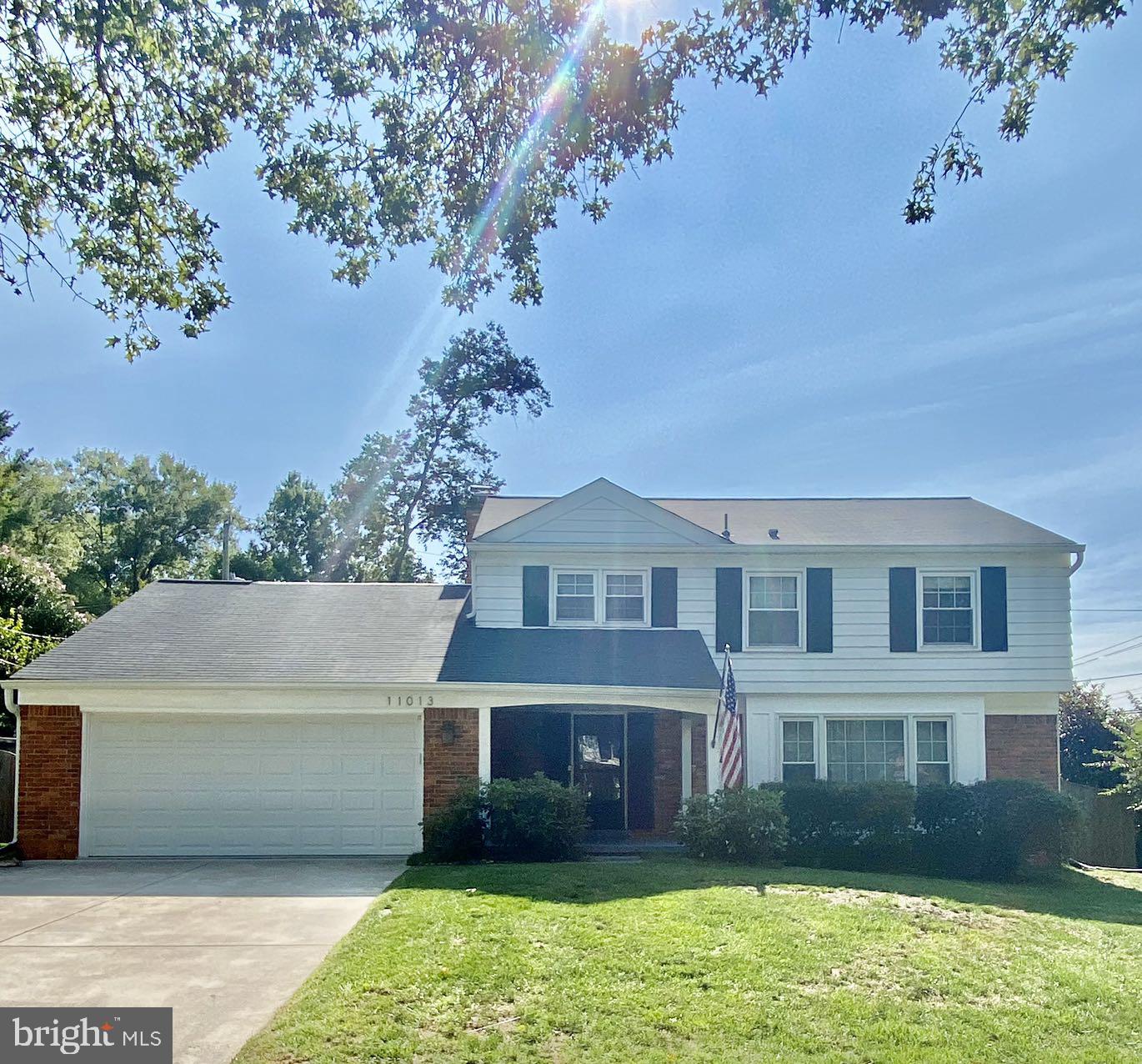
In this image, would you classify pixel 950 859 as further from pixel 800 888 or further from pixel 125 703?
pixel 125 703

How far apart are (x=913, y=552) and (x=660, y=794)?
5.64 m

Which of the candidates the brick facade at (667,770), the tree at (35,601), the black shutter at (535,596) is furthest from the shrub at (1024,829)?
the tree at (35,601)

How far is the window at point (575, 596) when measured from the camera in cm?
1733

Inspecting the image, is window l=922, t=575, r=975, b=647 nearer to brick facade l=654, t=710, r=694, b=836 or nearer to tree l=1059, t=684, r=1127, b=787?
brick facade l=654, t=710, r=694, b=836

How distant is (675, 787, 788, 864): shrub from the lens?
13.3 meters

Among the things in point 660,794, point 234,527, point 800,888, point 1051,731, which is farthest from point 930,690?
point 234,527

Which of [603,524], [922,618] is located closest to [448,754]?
[603,524]

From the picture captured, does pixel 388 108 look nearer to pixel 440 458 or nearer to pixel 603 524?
pixel 603 524

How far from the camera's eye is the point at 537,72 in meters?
7.12

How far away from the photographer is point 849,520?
18641 millimetres

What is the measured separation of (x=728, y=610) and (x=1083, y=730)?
41.2ft

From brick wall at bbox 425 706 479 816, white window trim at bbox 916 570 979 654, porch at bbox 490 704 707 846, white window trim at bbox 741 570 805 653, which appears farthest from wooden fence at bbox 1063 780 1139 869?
brick wall at bbox 425 706 479 816

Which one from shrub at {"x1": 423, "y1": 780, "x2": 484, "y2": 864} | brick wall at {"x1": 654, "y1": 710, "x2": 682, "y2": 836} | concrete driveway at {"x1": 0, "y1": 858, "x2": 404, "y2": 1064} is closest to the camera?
concrete driveway at {"x1": 0, "y1": 858, "x2": 404, "y2": 1064}

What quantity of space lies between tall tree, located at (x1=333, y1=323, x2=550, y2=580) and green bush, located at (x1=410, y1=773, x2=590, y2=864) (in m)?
22.1
